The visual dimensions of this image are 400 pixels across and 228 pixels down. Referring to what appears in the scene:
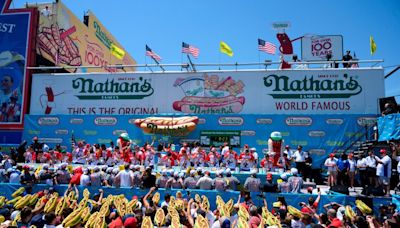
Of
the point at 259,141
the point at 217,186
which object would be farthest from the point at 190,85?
the point at 217,186

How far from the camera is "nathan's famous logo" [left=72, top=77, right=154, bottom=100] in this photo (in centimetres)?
2125

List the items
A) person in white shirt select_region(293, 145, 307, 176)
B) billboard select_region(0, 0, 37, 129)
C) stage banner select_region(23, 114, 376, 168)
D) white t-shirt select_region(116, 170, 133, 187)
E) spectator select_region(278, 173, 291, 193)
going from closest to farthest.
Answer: spectator select_region(278, 173, 291, 193) → white t-shirt select_region(116, 170, 133, 187) → person in white shirt select_region(293, 145, 307, 176) → stage banner select_region(23, 114, 376, 168) → billboard select_region(0, 0, 37, 129)

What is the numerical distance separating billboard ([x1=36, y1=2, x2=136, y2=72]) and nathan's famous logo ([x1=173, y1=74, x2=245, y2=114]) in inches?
215

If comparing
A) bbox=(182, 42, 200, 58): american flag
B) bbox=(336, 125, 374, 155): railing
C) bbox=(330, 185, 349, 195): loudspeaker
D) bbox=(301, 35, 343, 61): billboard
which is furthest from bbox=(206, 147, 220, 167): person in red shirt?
bbox=(301, 35, 343, 61): billboard

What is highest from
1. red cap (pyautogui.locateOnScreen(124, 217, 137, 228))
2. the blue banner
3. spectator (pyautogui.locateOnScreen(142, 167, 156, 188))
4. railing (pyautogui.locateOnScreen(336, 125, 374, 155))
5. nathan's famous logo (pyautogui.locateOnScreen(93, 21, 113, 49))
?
nathan's famous logo (pyautogui.locateOnScreen(93, 21, 113, 49))

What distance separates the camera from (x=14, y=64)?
22797mm

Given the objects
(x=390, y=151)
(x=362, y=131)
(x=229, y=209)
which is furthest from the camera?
(x=362, y=131)

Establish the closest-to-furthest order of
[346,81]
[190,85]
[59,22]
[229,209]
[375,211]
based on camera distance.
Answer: [229,209] < [375,211] < [346,81] < [190,85] < [59,22]

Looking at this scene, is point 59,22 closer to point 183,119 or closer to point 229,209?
point 183,119

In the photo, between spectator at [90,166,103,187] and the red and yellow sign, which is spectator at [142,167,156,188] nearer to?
spectator at [90,166,103,187]

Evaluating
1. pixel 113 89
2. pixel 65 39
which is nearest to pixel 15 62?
pixel 65 39

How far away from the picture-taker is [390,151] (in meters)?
15.3

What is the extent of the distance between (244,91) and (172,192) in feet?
34.9

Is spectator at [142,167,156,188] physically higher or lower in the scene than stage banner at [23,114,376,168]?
lower
